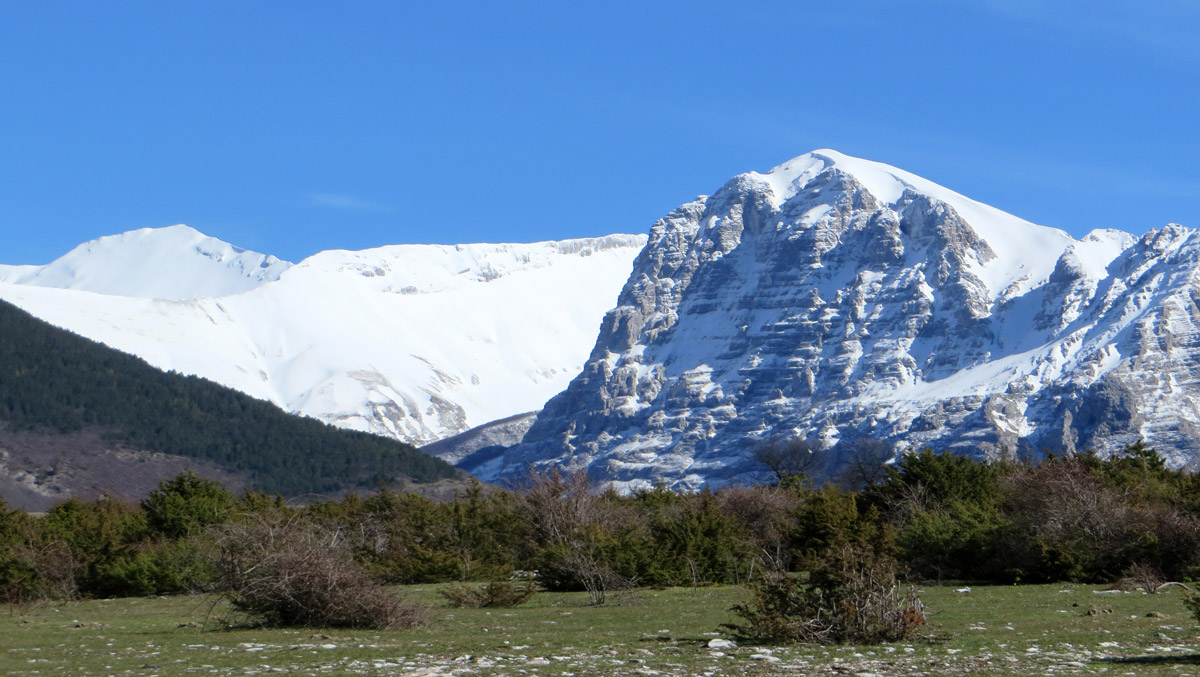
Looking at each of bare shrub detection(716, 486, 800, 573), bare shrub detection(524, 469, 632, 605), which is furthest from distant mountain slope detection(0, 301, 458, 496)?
bare shrub detection(524, 469, 632, 605)

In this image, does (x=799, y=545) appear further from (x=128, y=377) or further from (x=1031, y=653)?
(x=128, y=377)

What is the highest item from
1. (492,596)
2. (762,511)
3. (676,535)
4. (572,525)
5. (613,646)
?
(762,511)

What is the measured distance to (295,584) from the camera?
24328 millimetres

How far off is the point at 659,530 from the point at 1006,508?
42.4ft

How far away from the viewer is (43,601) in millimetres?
37500

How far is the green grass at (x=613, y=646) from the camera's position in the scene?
58.2ft

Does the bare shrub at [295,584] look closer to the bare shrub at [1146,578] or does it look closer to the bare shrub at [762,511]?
the bare shrub at [1146,578]

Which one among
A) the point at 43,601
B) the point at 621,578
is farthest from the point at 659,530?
the point at 43,601

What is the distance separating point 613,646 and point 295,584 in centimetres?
674

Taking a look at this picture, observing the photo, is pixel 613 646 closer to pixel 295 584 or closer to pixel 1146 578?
pixel 295 584

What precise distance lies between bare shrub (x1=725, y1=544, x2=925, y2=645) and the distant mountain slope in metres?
132

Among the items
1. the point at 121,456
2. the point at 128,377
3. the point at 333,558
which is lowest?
the point at 333,558

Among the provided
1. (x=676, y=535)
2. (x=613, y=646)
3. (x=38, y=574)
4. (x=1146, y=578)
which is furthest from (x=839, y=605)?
(x=38, y=574)

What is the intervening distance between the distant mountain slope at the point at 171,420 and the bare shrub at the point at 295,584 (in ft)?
412
